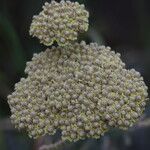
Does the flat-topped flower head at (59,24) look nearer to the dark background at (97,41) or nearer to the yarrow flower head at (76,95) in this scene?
the yarrow flower head at (76,95)

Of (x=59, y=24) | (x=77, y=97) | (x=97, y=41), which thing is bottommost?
(x=77, y=97)

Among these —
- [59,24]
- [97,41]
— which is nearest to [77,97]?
[59,24]

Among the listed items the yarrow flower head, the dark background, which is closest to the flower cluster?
the yarrow flower head

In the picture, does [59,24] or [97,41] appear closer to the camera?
[59,24]

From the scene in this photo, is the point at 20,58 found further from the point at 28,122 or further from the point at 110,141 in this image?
the point at 28,122

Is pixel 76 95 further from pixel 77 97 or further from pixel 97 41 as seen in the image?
pixel 97 41

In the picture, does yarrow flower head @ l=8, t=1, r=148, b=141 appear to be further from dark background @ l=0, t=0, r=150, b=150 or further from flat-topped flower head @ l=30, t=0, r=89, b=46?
dark background @ l=0, t=0, r=150, b=150

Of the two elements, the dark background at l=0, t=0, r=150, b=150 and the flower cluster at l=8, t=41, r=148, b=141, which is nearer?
the flower cluster at l=8, t=41, r=148, b=141
